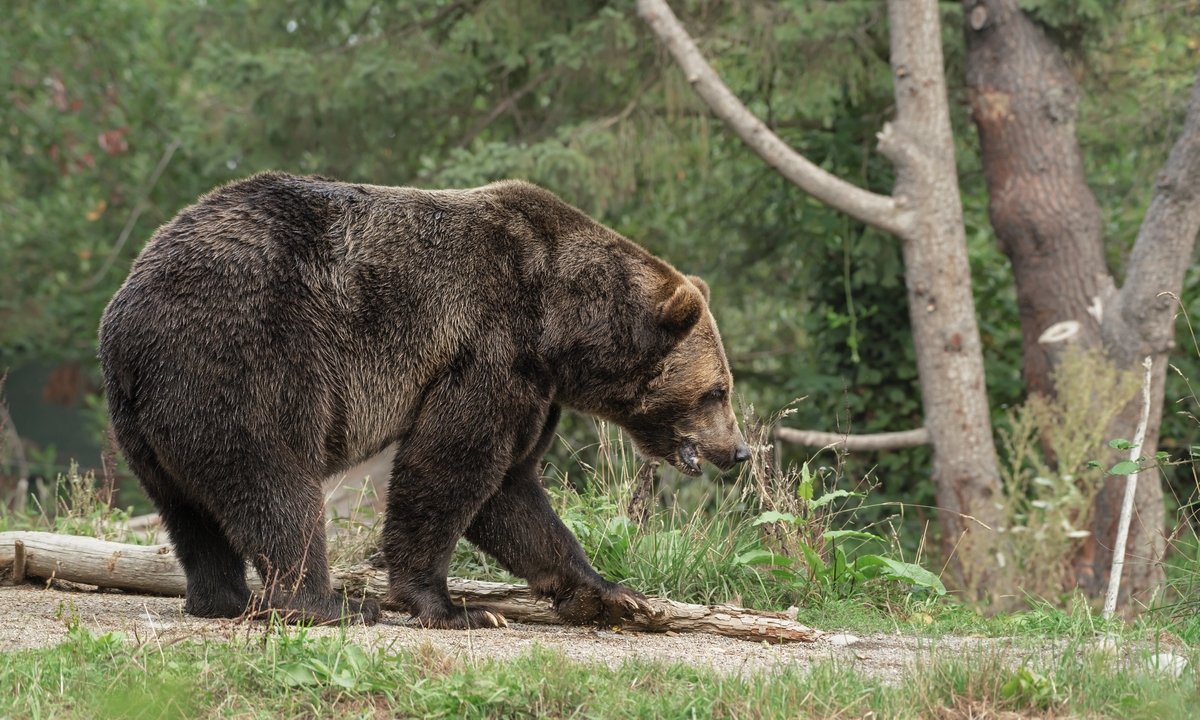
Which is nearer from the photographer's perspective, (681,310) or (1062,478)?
(681,310)

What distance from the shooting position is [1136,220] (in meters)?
12.3

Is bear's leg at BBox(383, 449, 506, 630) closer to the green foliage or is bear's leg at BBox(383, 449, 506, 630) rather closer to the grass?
the grass

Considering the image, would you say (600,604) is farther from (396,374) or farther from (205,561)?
(205,561)

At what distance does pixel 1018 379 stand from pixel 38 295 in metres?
13.7

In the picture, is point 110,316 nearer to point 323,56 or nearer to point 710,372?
point 710,372

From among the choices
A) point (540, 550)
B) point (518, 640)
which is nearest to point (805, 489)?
point (540, 550)

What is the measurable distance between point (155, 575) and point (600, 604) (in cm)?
219

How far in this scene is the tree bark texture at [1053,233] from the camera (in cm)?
902

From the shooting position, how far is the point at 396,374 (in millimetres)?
4758

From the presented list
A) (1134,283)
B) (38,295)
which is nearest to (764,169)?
(1134,283)

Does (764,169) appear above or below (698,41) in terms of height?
below

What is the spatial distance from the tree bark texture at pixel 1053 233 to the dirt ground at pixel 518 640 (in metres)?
5.38

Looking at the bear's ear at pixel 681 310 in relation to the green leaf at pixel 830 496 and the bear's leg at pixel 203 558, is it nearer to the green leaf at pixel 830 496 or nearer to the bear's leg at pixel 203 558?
the green leaf at pixel 830 496

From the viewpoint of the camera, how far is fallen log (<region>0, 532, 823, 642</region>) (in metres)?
5.17
